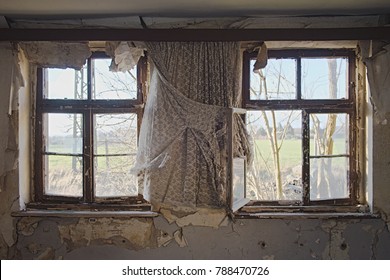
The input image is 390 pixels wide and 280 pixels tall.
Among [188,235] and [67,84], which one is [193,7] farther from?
[188,235]

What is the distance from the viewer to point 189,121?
121 inches

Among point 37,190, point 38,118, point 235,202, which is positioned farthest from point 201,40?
point 37,190

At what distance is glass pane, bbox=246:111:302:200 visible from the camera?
130 inches

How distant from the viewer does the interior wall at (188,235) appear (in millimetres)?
3143

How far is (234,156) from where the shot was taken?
307 centimetres

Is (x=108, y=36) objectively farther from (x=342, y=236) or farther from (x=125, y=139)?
(x=342, y=236)

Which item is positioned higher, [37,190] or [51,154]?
[51,154]

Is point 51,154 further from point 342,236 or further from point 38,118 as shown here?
point 342,236

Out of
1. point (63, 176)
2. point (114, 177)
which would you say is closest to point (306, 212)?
point (114, 177)

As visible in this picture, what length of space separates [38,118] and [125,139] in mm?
685

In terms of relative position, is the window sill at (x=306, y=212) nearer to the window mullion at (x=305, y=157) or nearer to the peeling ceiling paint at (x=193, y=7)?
the window mullion at (x=305, y=157)

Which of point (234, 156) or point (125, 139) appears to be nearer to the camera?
point (234, 156)

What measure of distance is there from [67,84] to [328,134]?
6.66ft

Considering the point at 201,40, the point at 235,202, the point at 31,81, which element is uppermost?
the point at 201,40
